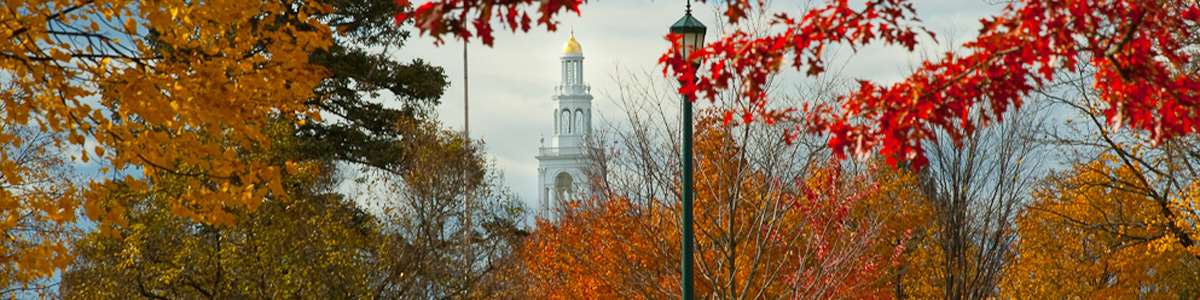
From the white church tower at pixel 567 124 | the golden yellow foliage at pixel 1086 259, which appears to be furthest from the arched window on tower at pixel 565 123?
the golden yellow foliage at pixel 1086 259

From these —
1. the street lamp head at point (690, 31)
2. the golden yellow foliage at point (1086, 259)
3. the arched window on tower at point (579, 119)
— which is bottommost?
the street lamp head at point (690, 31)

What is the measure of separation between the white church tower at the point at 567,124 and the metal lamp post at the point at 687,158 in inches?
2049

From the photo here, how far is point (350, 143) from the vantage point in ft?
74.0

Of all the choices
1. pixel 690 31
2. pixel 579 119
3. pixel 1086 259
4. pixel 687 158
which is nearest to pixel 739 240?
pixel 687 158

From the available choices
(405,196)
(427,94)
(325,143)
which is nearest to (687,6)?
(405,196)

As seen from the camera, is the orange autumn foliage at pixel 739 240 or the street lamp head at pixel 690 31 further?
the orange autumn foliage at pixel 739 240

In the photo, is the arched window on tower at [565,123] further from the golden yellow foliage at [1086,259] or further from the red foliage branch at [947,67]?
the red foliage branch at [947,67]

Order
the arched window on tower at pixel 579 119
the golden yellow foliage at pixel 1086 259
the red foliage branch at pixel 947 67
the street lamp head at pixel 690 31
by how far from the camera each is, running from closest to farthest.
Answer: the red foliage branch at pixel 947 67 → the street lamp head at pixel 690 31 → the golden yellow foliage at pixel 1086 259 → the arched window on tower at pixel 579 119

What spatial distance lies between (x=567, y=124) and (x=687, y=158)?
56.0 meters

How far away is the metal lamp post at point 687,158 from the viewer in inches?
351

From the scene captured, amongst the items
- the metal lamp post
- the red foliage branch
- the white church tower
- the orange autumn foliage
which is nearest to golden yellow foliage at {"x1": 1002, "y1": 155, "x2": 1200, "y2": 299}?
the orange autumn foliage

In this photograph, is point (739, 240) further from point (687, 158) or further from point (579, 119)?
point (579, 119)

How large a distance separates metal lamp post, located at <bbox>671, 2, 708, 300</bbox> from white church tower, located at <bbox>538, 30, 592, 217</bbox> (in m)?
52.0

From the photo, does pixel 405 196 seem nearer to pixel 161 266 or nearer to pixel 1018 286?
pixel 161 266
